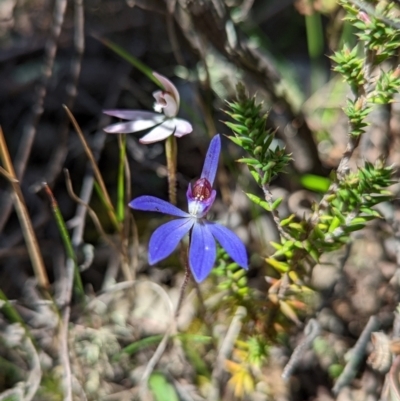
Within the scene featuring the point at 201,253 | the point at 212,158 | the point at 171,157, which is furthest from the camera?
the point at 171,157

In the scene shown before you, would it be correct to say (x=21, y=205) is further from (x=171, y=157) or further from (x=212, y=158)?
(x=212, y=158)

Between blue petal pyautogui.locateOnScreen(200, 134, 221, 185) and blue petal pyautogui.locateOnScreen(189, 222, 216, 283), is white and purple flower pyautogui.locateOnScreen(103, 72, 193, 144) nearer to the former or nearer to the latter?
blue petal pyautogui.locateOnScreen(200, 134, 221, 185)

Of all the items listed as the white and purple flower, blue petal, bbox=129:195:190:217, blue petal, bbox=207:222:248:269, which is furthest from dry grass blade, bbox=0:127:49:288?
blue petal, bbox=207:222:248:269

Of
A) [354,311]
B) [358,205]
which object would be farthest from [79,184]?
[358,205]

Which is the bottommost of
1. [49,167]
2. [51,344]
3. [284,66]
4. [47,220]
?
[51,344]

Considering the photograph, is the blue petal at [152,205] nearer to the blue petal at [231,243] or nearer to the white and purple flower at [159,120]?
the blue petal at [231,243]

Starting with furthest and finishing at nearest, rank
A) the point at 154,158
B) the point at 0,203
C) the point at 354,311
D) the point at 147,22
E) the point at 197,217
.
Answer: the point at 147,22
the point at 154,158
the point at 0,203
the point at 354,311
the point at 197,217

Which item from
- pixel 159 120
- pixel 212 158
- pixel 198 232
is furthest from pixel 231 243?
pixel 159 120

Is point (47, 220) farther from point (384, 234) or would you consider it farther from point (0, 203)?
point (384, 234)
